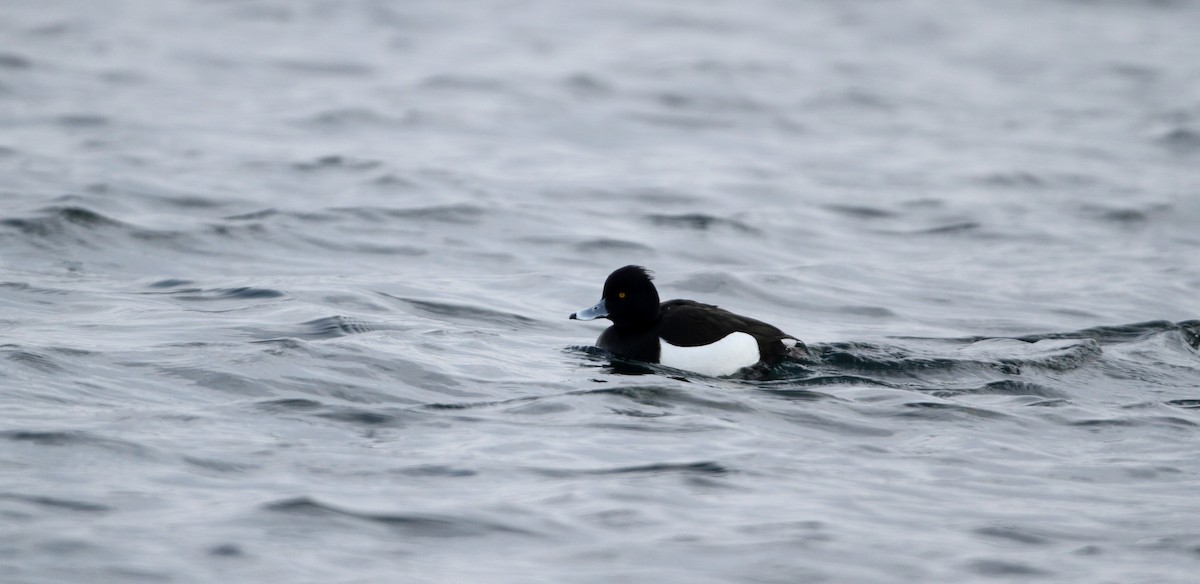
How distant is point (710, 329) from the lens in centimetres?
984

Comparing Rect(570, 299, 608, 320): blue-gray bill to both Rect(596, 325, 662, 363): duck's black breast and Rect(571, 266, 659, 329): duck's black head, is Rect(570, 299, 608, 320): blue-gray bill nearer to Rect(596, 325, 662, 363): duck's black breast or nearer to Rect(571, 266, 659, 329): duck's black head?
Rect(571, 266, 659, 329): duck's black head

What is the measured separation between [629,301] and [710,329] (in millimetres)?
624

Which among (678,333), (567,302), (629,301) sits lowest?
(567,302)

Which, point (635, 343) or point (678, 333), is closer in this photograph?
point (678, 333)

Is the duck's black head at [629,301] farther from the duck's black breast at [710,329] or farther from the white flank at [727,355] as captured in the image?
the white flank at [727,355]

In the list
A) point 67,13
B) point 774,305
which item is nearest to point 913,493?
point 774,305

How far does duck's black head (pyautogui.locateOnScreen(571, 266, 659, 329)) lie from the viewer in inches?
396

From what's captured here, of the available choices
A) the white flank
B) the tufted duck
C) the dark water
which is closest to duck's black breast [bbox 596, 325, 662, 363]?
the tufted duck

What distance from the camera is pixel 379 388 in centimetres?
905

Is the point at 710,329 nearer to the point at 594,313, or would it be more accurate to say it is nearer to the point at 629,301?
the point at 629,301

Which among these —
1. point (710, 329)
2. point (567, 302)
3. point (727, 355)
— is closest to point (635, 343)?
point (710, 329)

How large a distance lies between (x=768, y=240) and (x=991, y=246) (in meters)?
2.33

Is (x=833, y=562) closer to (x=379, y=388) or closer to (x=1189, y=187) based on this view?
(x=379, y=388)

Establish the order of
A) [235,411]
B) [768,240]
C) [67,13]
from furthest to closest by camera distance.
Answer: [67,13]
[768,240]
[235,411]
